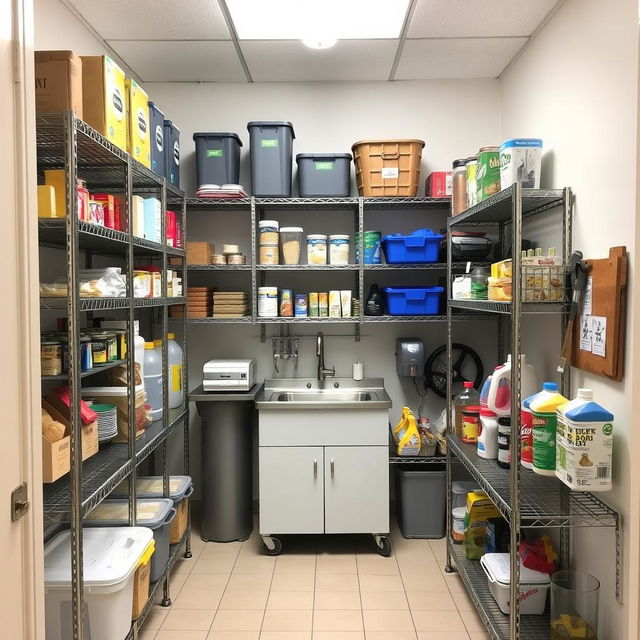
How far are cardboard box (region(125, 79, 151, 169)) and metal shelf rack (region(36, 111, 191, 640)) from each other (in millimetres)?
83

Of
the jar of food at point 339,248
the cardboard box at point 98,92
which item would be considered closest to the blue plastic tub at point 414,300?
the jar of food at point 339,248

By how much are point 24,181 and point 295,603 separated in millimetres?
2305

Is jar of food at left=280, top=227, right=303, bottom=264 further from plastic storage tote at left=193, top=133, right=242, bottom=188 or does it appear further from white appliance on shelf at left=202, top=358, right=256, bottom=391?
white appliance on shelf at left=202, top=358, right=256, bottom=391

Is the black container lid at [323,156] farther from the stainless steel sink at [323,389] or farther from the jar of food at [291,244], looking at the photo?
the stainless steel sink at [323,389]

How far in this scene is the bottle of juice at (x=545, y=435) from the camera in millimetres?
2020

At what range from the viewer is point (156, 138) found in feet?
9.28

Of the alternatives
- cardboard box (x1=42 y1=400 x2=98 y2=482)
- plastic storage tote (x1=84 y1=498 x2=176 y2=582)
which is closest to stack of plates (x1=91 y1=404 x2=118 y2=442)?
cardboard box (x1=42 y1=400 x2=98 y2=482)

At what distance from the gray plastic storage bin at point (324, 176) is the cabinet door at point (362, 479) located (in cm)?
153

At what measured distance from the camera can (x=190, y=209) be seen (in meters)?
3.61

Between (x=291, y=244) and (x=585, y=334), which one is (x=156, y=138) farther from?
(x=585, y=334)

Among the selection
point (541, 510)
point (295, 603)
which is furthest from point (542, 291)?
point (295, 603)

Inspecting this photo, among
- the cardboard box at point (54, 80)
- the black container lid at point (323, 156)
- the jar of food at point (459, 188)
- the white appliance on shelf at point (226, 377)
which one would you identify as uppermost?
the black container lid at point (323, 156)

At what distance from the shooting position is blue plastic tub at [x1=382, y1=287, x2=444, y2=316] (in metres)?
3.28

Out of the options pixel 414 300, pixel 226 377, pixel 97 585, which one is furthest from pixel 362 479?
pixel 97 585
